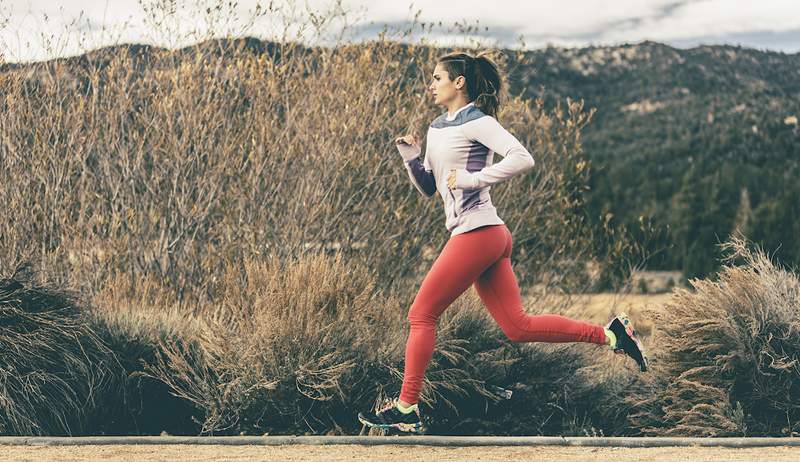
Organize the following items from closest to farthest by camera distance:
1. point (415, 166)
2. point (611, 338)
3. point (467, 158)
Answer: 1. point (467, 158)
2. point (415, 166)
3. point (611, 338)

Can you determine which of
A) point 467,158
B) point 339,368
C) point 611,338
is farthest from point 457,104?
point 339,368

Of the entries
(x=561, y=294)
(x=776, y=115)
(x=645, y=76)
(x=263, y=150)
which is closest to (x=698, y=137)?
(x=776, y=115)

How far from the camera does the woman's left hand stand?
585 centimetres

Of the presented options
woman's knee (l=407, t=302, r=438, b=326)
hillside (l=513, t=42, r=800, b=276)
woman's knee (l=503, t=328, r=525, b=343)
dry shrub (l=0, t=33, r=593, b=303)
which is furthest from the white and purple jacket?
hillside (l=513, t=42, r=800, b=276)

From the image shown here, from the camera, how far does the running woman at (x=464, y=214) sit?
19.4 feet

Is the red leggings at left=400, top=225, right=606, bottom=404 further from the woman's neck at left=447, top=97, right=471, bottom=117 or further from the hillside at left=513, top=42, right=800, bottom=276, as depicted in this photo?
the hillside at left=513, top=42, right=800, bottom=276

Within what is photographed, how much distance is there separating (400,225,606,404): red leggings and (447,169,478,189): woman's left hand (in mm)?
282

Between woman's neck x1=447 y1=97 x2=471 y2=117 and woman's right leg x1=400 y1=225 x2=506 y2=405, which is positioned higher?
woman's neck x1=447 y1=97 x2=471 y2=117

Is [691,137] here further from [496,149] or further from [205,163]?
[496,149]

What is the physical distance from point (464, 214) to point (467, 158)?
0.30 metres

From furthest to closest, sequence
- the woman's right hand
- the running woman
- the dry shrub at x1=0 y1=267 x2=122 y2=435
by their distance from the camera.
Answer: the dry shrub at x1=0 y1=267 x2=122 y2=435, the woman's right hand, the running woman

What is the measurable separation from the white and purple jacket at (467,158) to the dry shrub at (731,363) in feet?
6.80

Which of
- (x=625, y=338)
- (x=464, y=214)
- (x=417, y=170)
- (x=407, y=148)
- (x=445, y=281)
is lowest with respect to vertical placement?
(x=625, y=338)

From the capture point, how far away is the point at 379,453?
6.24 m
